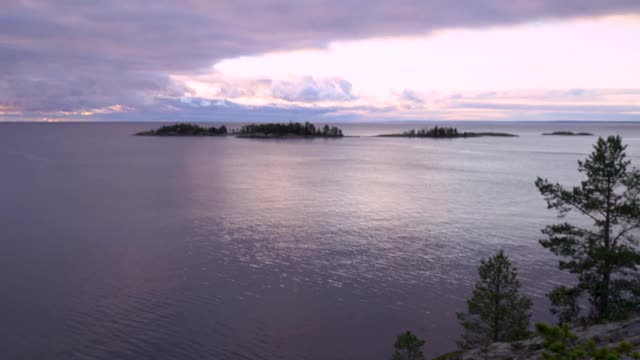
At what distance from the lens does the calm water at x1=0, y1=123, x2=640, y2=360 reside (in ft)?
91.2

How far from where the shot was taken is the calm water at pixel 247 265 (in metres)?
27.8

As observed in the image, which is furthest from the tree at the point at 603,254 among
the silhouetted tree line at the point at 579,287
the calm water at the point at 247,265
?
the calm water at the point at 247,265

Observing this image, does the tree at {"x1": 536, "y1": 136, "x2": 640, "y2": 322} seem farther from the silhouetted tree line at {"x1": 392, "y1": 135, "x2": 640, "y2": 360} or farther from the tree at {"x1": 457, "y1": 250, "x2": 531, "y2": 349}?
the tree at {"x1": 457, "y1": 250, "x2": 531, "y2": 349}

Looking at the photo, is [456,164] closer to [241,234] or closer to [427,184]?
[427,184]

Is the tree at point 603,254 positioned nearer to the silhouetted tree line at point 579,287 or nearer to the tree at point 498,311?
the silhouetted tree line at point 579,287

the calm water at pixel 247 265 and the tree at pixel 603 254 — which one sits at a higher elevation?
the tree at pixel 603 254

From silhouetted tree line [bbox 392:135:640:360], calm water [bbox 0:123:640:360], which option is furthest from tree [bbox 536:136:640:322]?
calm water [bbox 0:123:640:360]

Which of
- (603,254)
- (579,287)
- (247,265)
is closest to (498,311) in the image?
(579,287)

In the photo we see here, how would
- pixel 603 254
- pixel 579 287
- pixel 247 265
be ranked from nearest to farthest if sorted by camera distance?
1. pixel 603 254
2. pixel 579 287
3. pixel 247 265

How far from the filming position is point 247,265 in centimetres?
3916

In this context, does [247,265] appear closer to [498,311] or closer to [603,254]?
[498,311]

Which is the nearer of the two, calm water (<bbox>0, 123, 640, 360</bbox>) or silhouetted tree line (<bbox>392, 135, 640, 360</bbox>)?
silhouetted tree line (<bbox>392, 135, 640, 360</bbox>)

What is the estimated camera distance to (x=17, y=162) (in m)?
120

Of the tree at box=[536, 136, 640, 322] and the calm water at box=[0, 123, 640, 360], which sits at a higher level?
the tree at box=[536, 136, 640, 322]
